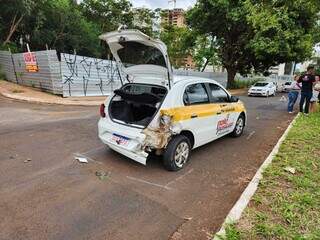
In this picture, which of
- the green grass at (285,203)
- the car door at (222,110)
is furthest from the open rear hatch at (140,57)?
the green grass at (285,203)

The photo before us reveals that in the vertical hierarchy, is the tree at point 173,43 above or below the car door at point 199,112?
above

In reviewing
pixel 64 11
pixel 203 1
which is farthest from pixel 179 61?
pixel 64 11

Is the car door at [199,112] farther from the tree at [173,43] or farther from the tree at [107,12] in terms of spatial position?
the tree at [107,12]

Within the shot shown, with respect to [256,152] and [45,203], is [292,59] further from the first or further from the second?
[45,203]

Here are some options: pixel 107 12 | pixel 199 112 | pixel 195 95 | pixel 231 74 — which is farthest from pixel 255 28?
pixel 199 112

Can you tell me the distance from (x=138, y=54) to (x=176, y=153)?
1957 mm

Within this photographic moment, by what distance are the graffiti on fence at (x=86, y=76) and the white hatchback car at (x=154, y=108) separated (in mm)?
7853

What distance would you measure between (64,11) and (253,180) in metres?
23.6

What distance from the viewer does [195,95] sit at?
17.5 ft

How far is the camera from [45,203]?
362cm

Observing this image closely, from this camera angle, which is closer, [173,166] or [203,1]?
[173,166]

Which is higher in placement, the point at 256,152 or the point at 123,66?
the point at 123,66

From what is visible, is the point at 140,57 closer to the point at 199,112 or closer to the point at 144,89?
the point at 144,89

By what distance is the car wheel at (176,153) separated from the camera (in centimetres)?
471
